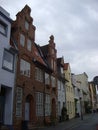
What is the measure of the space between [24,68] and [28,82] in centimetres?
158

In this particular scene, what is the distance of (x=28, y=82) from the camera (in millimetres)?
22328

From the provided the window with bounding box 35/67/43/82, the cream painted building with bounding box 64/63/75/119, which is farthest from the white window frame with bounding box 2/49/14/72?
the cream painted building with bounding box 64/63/75/119

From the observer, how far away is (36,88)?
2411 cm

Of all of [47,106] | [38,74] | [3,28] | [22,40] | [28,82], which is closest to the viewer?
[3,28]

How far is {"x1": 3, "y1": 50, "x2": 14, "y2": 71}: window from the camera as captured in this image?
61.0 feet

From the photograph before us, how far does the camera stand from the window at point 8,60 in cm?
1860

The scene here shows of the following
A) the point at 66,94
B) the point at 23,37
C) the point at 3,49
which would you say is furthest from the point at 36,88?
the point at 66,94

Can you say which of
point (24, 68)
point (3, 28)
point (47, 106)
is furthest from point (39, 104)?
point (3, 28)

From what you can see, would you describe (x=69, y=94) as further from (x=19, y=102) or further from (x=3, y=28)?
(x=3, y=28)

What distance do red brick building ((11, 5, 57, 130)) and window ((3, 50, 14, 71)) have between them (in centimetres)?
99

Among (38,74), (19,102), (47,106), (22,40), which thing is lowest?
(47,106)

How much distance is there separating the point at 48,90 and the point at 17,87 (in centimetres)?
843

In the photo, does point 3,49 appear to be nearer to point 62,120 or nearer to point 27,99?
point 27,99

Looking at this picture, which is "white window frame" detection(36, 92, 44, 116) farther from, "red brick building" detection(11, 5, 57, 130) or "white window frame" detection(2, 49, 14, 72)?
"white window frame" detection(2, 49, 14, 72)
